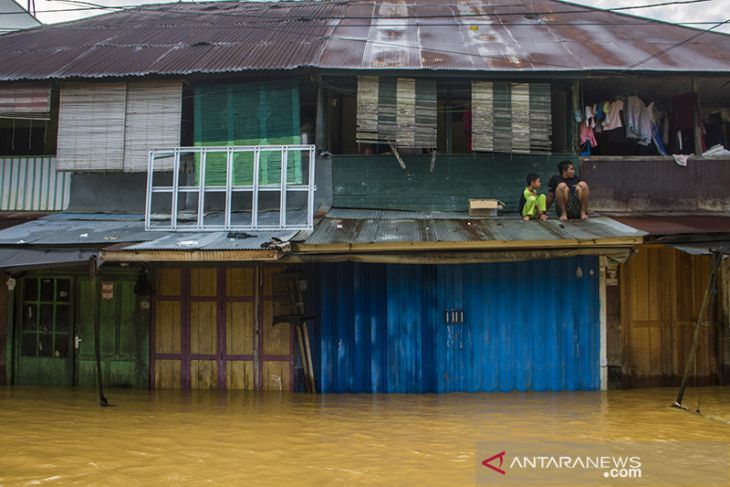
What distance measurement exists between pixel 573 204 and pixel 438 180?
230cm

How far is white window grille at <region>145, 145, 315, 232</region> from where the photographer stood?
8781 millimetres

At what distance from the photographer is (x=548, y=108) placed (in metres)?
9.60

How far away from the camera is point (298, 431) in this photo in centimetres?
646

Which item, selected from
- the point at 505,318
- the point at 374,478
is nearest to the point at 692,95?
the point at 505,318

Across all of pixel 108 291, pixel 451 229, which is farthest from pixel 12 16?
pixel 451 229

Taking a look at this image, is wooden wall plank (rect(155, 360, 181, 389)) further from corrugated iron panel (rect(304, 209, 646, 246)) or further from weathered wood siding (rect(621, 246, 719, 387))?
weathered wood siding (rect(621, 246, 719, 387))

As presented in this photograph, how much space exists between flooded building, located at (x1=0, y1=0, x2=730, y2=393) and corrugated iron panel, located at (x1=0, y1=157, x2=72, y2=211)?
0.11 feet

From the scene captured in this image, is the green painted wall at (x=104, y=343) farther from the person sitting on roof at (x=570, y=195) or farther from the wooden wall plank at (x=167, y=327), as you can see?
the person sitting on roof at (x=570, y=195)


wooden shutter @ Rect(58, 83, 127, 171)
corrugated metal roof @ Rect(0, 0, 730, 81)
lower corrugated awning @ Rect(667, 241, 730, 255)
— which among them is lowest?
Answer: lower corrugated awning @ Rect(667, 241, 730, 255)

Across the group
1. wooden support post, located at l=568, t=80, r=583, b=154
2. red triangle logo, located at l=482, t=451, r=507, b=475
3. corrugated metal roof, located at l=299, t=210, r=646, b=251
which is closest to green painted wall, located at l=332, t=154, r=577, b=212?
wooden support post, located at l=568, t=80, r=583, b=154

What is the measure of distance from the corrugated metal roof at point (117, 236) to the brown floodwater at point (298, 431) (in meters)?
2.28

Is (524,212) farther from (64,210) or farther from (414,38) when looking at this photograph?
(64,210)

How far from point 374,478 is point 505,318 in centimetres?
470

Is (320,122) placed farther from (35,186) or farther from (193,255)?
(35,186)
